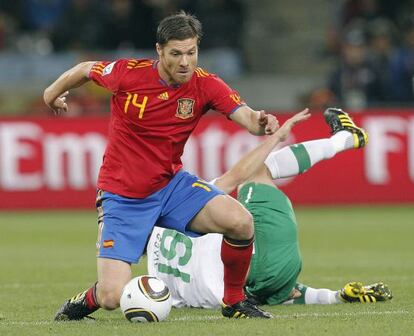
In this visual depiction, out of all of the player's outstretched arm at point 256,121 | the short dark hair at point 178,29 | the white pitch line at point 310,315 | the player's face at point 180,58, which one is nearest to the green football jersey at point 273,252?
the white pitch line at point 310,315

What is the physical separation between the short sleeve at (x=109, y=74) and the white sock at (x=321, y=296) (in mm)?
2077

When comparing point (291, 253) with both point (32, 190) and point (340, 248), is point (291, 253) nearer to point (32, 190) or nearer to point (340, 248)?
point (340, 248)

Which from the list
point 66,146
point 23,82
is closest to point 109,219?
point 66,146

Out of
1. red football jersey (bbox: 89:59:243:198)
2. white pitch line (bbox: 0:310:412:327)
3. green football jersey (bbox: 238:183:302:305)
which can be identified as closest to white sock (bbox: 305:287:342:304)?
green football jersey (bbox: 238:183:302:305)

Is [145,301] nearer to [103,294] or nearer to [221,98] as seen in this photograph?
[103,294]

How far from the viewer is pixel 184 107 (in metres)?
7.57

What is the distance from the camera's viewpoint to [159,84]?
24.8 ft

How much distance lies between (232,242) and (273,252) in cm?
88

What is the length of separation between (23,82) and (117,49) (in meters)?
1.71

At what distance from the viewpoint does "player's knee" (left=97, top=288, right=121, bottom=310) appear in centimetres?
727

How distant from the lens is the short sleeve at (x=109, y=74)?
25.0 ft

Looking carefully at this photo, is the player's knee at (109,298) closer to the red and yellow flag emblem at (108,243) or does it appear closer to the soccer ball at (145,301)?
the soccer ball at (145,301)

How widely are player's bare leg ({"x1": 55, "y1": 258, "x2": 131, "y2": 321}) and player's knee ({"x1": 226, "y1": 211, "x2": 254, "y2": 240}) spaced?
706 mm

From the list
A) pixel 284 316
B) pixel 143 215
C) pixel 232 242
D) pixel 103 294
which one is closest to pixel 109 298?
pixel 103 294
